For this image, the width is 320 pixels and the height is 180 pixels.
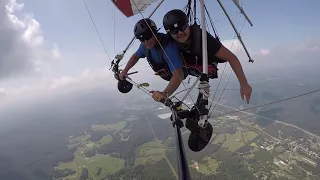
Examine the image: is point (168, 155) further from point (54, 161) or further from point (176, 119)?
point (176, 119)

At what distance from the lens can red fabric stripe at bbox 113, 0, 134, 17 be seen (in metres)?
4.33

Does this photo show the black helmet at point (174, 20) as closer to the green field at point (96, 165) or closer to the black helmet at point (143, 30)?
the black helmet at point (143, 30)

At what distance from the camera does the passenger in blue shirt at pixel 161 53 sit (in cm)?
267

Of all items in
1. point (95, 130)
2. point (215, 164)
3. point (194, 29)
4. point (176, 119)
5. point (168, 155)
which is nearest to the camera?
point (176, 119)

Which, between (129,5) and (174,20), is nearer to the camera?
(174,20)

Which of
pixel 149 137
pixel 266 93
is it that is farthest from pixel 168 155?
pixel 266 93

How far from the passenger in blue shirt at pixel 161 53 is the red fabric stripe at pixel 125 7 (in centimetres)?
143

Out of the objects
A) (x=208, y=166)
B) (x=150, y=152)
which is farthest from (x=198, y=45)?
(x=150, y=152)

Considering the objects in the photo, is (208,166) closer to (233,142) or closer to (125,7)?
(233,142)

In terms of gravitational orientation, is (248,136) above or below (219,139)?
below

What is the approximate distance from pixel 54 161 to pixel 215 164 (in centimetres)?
3626

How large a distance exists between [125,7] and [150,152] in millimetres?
44364

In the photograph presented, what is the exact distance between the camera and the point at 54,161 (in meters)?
53.2

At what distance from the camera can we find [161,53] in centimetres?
296
